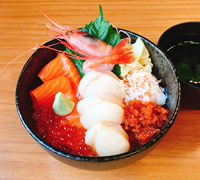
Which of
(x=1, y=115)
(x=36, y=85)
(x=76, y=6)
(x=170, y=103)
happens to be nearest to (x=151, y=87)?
(x=170, y=103)

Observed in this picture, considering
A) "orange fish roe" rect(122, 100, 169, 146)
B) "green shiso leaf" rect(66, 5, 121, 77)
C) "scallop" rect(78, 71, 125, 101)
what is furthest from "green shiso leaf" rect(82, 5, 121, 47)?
"orange fish roe" rect(122, 100, 169, 146)

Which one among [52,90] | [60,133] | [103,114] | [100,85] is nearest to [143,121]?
[103,114]

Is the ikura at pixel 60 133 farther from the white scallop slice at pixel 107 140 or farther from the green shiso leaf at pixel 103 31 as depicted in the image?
the green shiso leaf at pixel 103 31

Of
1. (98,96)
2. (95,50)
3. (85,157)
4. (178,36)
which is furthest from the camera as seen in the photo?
(178,36)

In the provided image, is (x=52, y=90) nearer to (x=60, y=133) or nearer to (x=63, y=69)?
(x=63, y=69)

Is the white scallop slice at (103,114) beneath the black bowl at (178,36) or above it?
beneath

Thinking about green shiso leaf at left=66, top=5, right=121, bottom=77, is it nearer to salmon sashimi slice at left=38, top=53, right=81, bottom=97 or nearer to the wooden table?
salmon sashimi slice at left=38, top=53, right=81, bottom=97

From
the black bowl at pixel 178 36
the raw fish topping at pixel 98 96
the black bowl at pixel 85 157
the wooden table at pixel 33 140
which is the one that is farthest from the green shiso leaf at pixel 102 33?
the wooden table at pixel 33 140
